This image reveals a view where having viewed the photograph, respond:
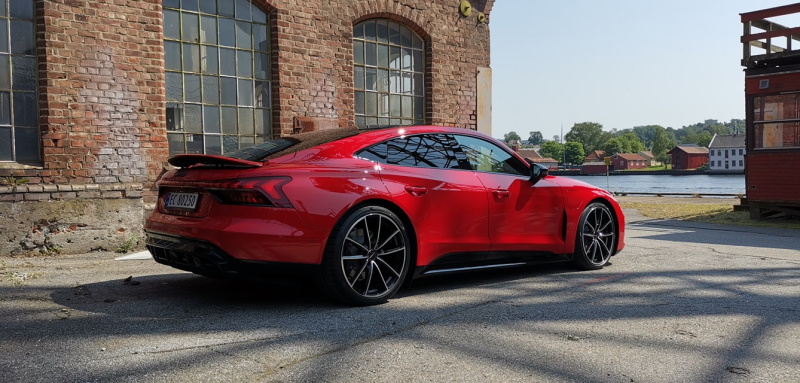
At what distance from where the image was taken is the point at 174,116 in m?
8.94

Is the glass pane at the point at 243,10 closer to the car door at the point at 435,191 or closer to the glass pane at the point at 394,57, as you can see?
the glass pane at the point at 394,57

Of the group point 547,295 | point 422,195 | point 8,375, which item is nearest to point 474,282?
point 547,295

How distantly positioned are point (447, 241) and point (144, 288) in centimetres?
242

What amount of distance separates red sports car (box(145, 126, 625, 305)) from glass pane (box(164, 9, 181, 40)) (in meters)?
4.70

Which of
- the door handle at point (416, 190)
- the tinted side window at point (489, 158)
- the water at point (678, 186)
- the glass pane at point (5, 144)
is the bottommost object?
the water at point (678, 186)

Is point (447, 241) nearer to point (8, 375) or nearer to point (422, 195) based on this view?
point (422, 195)

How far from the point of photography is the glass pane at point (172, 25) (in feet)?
Result: 28.9

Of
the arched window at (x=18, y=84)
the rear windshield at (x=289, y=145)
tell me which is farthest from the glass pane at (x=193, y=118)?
the rear windshield at (x=289, y=145)

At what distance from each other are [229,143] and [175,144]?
32.7 inches

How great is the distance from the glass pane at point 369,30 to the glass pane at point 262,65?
194 cm

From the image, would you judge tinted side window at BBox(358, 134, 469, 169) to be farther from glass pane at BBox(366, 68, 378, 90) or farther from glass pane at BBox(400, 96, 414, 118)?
glass pane at BBox(400, 96, 414, 118)

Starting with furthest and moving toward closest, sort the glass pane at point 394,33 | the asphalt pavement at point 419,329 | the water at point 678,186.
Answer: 1. the water at point 678,186
2. the glass pane at point 394,33
3. the asphalt pavement at point 419,329

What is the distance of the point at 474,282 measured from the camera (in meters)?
5.61

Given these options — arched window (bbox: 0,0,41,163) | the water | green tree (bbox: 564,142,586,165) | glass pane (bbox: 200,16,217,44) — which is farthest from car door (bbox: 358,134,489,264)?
green tree (bbox: 564,142,586,165)
